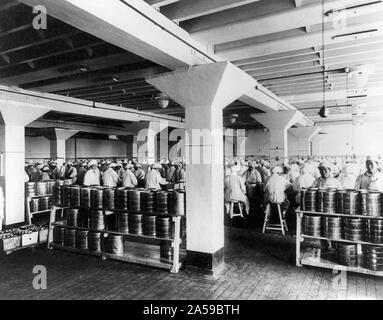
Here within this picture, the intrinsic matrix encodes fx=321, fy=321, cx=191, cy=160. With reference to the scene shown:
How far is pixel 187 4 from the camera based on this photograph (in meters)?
3.97

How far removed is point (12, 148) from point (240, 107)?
7463 mm

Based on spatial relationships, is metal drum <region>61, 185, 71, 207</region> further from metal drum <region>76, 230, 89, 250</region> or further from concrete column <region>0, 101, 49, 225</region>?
concrete column <region>0, 101, 49, 225</region>

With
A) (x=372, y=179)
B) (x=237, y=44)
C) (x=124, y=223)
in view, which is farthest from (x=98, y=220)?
(x=372, y=179)

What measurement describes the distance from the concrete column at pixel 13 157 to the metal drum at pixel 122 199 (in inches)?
165

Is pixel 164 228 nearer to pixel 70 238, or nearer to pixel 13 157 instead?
pixel 70 238

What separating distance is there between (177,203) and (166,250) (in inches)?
34.1

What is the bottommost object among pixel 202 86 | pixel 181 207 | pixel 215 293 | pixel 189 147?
pixel 215 293

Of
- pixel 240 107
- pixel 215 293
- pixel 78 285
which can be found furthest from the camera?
pixel 240 107

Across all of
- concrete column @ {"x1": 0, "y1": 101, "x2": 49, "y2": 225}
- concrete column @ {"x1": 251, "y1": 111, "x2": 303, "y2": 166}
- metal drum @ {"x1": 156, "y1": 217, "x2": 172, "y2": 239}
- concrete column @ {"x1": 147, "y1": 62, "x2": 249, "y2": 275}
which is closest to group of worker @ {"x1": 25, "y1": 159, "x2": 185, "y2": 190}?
concrete column @ {"x1": 0, "y1": 101, "x2": 49, "y2": 225}

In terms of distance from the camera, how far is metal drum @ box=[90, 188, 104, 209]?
6.15 meters

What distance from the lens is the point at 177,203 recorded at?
5.45 metres

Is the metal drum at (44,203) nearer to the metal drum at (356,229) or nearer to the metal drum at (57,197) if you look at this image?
the metal drum at (57,197)
